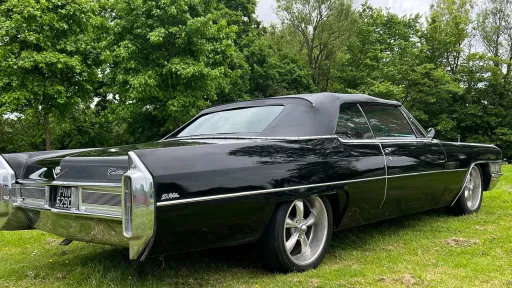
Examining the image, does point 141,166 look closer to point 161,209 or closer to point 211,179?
point 161,209

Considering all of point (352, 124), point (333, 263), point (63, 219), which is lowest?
point (333, 263)

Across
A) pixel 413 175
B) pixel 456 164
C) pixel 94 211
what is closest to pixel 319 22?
pixel 456 164

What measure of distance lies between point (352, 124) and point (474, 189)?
2.61m

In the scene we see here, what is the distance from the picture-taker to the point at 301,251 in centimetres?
317

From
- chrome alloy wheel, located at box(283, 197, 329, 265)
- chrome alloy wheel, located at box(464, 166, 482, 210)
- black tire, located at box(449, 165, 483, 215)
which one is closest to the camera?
chrome alloy wheel, located at box(283, 197, 329, 265)

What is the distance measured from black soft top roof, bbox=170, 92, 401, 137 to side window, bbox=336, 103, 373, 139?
5 cm

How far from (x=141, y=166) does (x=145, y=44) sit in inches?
626

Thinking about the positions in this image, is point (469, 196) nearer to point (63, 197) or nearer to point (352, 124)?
point (352, 124)

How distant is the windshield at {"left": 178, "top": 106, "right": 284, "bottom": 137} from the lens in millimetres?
3453

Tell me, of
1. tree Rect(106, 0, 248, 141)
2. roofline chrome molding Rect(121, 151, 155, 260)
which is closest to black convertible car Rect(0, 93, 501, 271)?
roofline chrome molding Rect(121, 151, 155, 260)

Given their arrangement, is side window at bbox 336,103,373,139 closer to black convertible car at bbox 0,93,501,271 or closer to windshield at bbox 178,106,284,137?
black convertible car at bbox 0,93,501,271

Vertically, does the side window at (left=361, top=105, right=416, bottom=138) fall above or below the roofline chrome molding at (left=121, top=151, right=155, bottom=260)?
above

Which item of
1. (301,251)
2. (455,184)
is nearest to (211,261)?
(301,251)

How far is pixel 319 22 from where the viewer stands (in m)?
30.8
